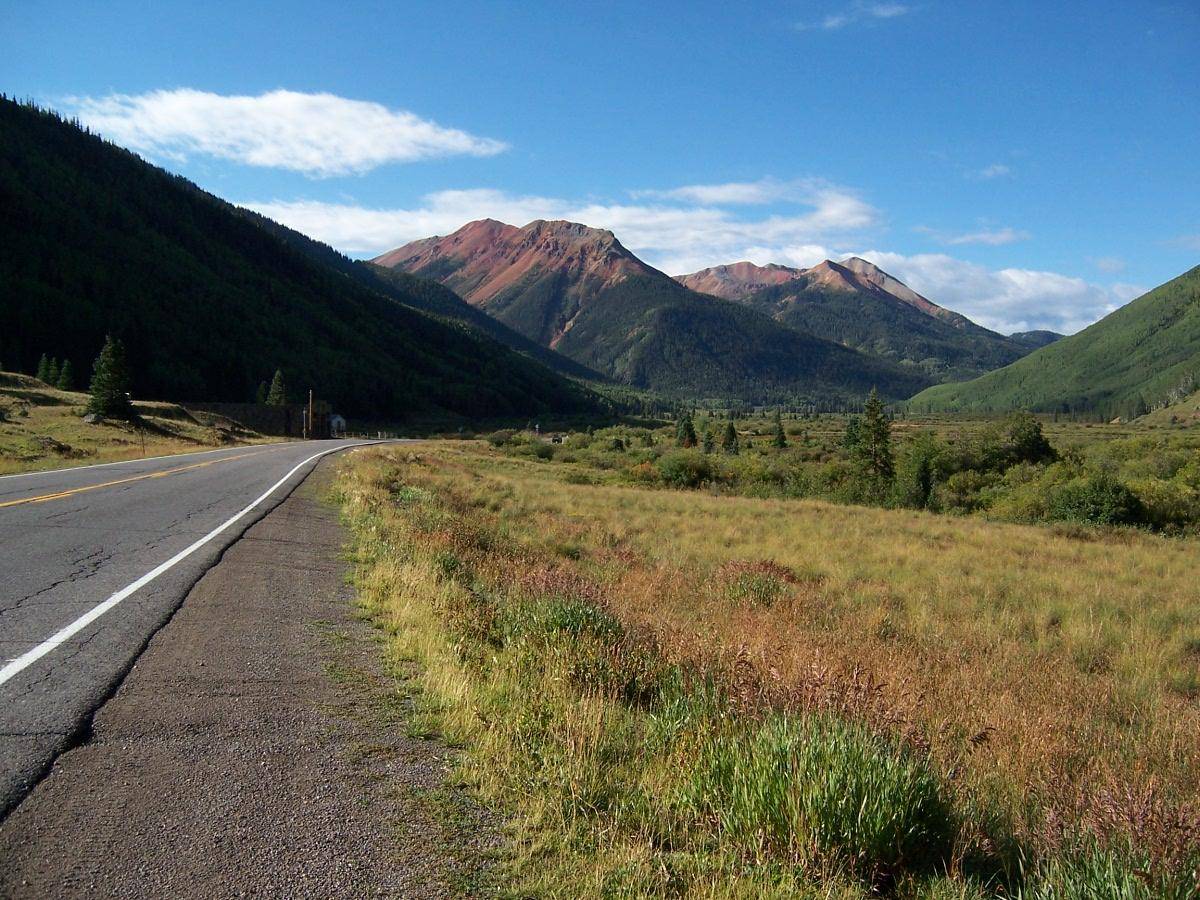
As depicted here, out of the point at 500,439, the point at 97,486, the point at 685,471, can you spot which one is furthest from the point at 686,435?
the point at 97,486

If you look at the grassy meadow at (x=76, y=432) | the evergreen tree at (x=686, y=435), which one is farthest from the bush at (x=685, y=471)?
the evergreen tree at (x=686, y=435)

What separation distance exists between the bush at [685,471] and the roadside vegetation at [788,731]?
116ft

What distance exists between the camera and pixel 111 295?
374ft

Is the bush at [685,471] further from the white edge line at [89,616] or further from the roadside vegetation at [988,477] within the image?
the white edge line at [89,616]

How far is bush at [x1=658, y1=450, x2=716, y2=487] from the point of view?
4741 cm

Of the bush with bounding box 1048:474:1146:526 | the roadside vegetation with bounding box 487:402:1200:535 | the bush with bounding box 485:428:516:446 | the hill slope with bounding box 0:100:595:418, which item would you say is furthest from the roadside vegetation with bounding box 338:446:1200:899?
the hill slope with bounding box 0:100:595:418

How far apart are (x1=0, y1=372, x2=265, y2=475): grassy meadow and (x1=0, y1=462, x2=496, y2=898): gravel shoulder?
63.6ft

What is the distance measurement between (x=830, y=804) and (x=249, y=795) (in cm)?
265

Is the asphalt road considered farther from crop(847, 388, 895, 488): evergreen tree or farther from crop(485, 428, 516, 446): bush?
crop(485, 428, 516, 446): bush

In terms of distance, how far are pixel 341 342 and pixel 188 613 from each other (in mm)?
149638

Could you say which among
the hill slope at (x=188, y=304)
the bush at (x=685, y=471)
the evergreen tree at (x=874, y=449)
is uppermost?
the hill slope at (x=188, y=304)

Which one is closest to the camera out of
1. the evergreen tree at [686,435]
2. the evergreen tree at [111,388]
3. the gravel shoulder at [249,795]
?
the gravel shoulder at [249,795]

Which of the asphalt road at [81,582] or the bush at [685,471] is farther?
the bush at [685,471]

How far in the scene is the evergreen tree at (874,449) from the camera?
156ft
